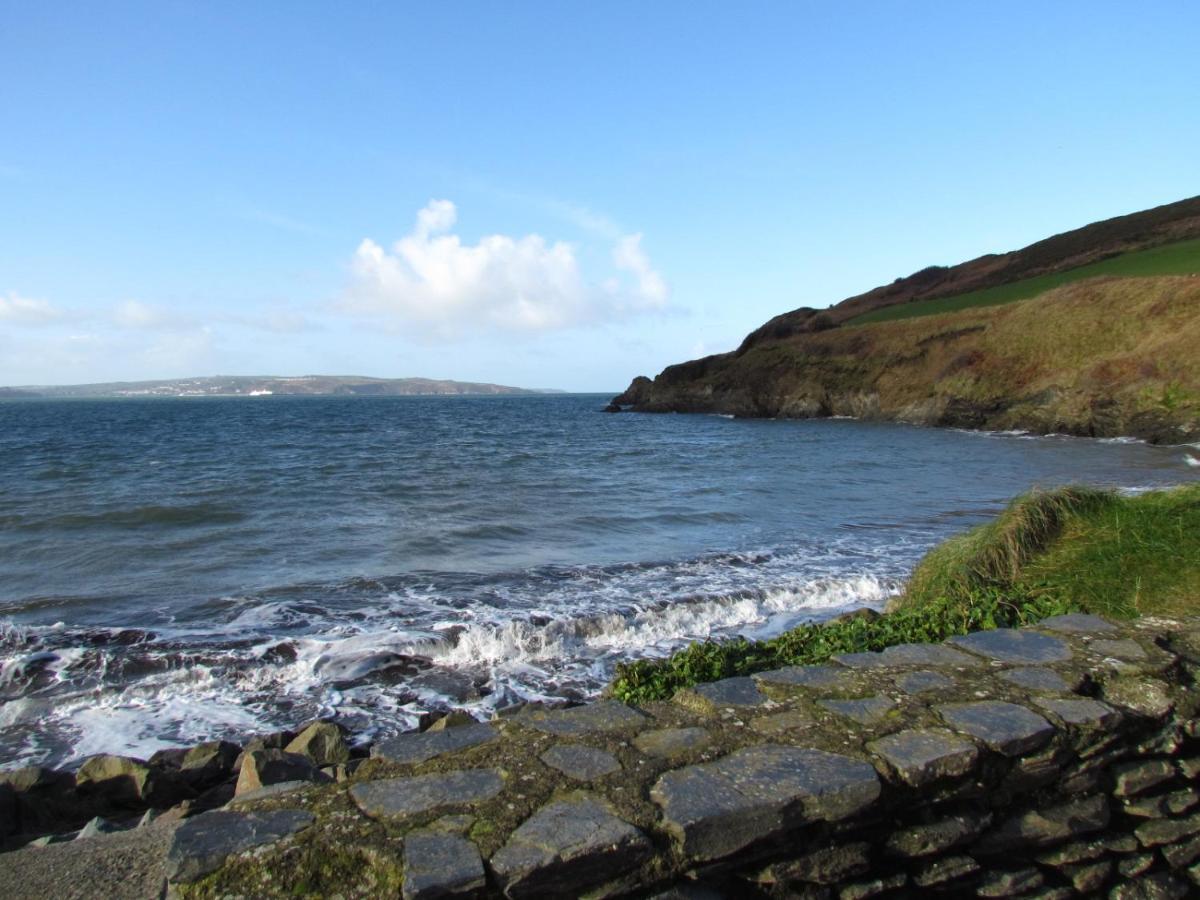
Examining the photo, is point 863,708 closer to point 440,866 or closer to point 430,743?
Answer: point 430,743

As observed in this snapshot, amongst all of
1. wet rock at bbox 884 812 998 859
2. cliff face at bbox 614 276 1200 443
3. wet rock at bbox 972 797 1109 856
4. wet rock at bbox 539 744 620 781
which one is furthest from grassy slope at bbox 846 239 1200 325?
wet rock at bbox 539 744 620 781

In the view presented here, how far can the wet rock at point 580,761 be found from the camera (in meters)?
2.75

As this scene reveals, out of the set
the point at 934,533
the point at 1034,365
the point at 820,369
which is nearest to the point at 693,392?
the point at 820,369

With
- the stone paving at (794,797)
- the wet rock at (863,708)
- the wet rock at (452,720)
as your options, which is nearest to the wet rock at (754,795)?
the stone paving at (794,797)

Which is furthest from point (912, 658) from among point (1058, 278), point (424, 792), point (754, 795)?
point (1058, 278)

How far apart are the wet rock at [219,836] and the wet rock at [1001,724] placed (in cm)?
234

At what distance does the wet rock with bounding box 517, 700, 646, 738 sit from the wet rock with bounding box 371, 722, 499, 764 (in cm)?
19

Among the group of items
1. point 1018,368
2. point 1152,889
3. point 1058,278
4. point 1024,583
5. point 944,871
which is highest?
point 1058,278

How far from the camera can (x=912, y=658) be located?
12.6ft

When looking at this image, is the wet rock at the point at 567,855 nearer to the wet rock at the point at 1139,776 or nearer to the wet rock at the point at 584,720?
the wet rock at the point at 584,720

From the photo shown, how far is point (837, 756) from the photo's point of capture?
112 inches

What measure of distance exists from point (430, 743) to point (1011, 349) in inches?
1807

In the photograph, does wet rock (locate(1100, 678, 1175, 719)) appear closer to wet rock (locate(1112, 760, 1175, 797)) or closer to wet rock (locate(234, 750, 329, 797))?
→ wet rock (locate(1112, 760, 1175, 797))

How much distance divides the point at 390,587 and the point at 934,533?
8510 mm
